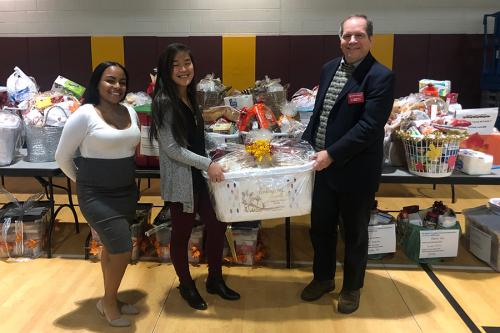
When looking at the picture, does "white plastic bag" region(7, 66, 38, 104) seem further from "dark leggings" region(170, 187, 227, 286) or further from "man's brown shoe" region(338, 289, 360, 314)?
"man's brown shoe" region(338, 289, 360, 314)

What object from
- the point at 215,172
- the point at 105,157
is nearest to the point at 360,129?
the point at 215,172

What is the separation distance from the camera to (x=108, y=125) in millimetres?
2275

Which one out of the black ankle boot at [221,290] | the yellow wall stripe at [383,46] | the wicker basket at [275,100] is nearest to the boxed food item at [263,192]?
the black ankle boot at [221,290]

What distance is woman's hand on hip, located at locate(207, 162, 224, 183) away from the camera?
2.23 meters

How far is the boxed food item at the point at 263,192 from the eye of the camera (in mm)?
2236

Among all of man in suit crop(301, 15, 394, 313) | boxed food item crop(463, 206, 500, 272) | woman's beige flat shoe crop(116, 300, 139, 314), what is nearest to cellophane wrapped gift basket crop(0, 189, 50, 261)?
woman's beige flat shoe crop(116, 300, 139, 314)

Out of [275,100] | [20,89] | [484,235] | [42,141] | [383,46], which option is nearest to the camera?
[42,141]

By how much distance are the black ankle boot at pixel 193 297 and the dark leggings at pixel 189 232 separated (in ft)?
0.11

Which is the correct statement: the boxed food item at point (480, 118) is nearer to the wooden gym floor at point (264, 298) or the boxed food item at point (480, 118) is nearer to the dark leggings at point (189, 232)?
the wooden gym floor at point (264, 298)

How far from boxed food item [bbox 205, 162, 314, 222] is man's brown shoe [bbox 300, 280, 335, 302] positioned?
0.64 m

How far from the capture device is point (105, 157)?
2299 millimetres

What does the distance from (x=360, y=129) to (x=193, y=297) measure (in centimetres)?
128

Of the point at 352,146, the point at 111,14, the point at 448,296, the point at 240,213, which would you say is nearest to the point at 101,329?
the point at 240,213

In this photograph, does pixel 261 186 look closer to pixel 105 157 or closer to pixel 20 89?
pixel 105 157
